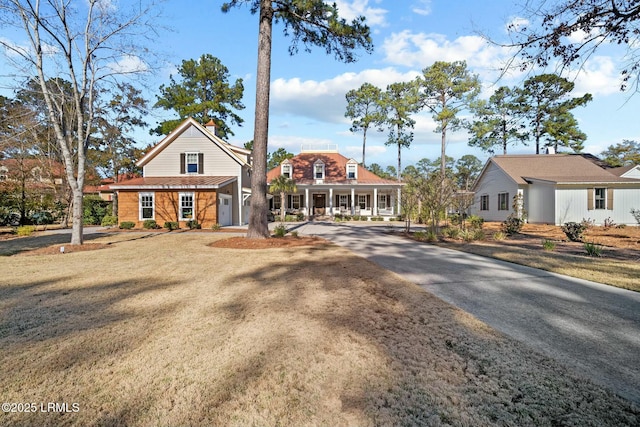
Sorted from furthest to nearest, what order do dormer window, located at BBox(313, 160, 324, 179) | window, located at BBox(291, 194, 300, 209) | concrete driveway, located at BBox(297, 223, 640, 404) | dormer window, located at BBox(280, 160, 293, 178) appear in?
window, located at BBox(291, 194, 300, 209) → dormer window, located at BBox(280, 160, 293, 178) → dormer window, located at BBox(313, 160, 324, 179) → concrete driveway, located at BBox(297, 223, 640, 404)

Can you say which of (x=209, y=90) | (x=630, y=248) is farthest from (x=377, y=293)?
(x=209, y=90)

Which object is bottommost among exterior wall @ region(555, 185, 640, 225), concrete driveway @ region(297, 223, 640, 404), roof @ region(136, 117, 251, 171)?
concrete driveway @ region(297, 223, 640, 404)

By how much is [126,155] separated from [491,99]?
39310 mm

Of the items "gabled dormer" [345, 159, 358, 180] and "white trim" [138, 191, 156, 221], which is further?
"gabled dormer" [345, 159, 358, 180]

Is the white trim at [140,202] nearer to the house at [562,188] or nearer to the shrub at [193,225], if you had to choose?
the shrub at [193,225]

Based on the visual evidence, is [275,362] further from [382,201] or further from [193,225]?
[382,201]

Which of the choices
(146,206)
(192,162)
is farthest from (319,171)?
(146,206)

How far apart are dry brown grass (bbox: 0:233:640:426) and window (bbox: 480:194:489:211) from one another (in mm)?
24603

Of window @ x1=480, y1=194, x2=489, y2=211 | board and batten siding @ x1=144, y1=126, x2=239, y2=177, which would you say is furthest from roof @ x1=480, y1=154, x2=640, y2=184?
board and batten siding @ x1=144, y1=126, x2=239, y2=177

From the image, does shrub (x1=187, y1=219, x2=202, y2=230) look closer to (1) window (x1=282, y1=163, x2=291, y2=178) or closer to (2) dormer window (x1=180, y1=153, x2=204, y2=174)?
(2) dormer window (x1=180, y1=153, x2=204, y2=174)

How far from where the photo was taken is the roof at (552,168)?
20.2m

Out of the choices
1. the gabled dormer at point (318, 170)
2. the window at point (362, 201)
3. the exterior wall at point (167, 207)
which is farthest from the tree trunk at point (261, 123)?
the window at point (362, 201)

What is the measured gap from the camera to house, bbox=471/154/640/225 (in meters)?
19.0

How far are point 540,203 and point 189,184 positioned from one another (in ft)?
76.3
